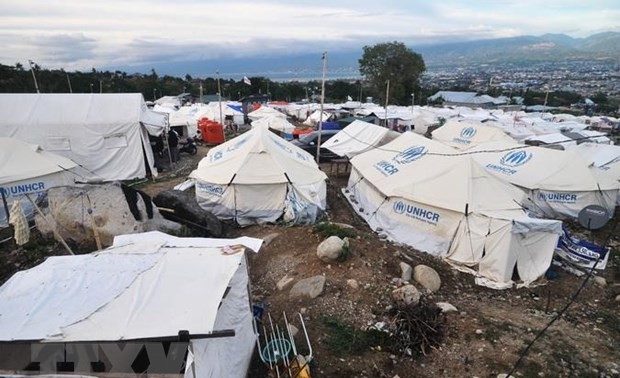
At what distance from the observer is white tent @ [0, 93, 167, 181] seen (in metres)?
16.4

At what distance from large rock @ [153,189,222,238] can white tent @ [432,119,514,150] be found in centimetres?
1618

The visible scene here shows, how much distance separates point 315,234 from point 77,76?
62748 mm

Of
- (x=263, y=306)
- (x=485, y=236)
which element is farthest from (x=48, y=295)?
(x=485, y=236)

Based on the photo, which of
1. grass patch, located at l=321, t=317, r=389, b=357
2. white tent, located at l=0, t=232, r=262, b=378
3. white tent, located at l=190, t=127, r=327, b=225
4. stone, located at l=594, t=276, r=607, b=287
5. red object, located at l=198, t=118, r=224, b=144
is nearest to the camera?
white tent, located at l=0, t=232, r=262, b=378

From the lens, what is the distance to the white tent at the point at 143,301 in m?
4.05

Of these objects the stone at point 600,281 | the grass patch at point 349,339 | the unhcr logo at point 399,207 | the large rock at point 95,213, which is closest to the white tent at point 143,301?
the grass patch at point 349,339

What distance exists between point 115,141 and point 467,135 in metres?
20.3

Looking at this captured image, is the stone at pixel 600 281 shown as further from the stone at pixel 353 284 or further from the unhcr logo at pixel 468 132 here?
the unhcr logo at pixel 468 132

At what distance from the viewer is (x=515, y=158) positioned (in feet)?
53.6

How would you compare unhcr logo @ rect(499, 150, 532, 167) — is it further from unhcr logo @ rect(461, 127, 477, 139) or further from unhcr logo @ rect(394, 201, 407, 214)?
unhcr logo @ rect(461, 127, 477, 139)

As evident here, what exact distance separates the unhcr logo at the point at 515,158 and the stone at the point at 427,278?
9479 mm

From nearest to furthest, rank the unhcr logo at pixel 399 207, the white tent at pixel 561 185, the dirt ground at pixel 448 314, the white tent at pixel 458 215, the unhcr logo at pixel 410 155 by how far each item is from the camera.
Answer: the dirt ground at pixel 448 314
the white tent at pixel 458 215
the unhcr logo at pixel 399 207
the unhcr logo at pixel 410 155
the white tent at pixel 561 185

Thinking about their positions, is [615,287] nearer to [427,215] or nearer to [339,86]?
[427,215]

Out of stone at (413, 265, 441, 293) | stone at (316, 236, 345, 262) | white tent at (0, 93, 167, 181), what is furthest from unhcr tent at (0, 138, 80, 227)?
stone at (413, 265, 441, 293)
